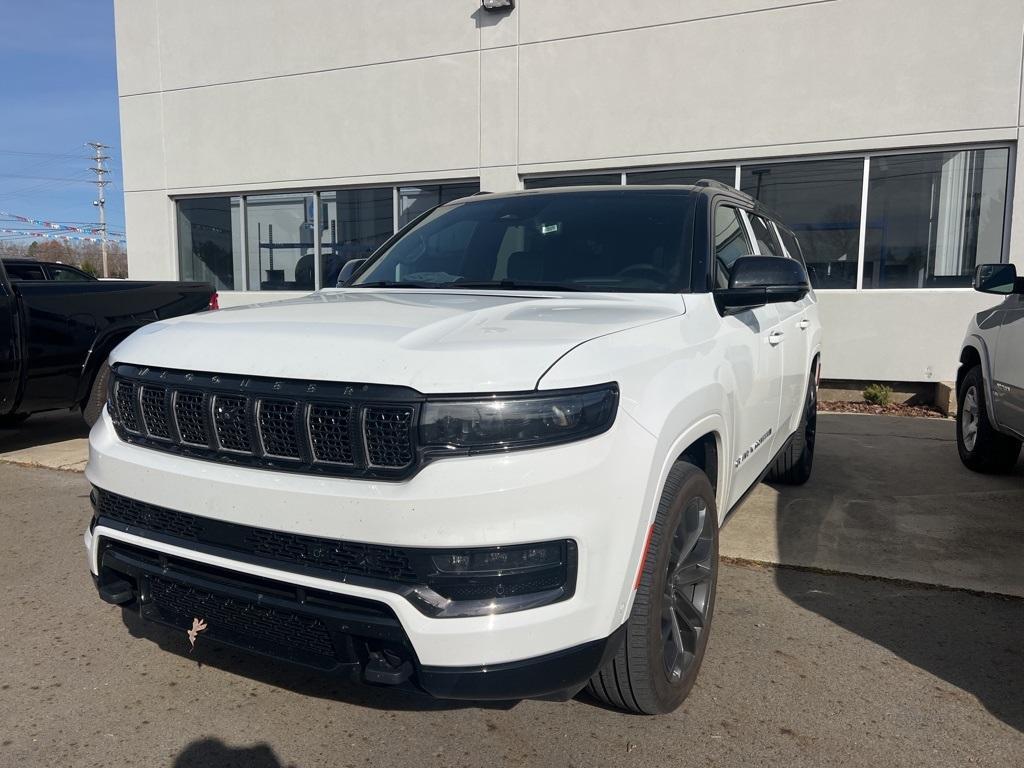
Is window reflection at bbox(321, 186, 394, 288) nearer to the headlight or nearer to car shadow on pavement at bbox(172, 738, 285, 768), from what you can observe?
car shadow on pavement at bbox(172, 738, 285, 768)

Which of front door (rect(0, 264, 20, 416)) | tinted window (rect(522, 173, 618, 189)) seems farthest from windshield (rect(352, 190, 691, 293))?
tinted window (rect(522, 173, 618, 189))

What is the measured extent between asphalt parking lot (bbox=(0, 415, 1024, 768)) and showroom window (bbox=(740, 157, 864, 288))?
20.4ft

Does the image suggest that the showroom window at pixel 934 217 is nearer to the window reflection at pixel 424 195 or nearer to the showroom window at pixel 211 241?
the window reflection at pixel 424 195

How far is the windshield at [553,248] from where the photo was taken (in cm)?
320

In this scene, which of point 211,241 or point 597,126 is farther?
point 211,241

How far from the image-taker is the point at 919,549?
4.25 m

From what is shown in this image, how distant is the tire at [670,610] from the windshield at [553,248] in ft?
2.98

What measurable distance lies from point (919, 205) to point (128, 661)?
8.95 m

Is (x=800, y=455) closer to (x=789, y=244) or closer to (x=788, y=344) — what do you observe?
(x=788, y=344)

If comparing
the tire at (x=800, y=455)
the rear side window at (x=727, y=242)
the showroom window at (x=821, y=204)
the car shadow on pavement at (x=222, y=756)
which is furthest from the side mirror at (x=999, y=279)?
the car shadow on pavement at (x=222, y=756)

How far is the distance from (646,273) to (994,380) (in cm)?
344

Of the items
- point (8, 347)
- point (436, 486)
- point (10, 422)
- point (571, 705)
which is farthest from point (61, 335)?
point (436, 486)

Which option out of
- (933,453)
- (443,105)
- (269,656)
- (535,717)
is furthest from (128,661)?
(443,105)

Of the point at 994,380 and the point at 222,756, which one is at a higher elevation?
the point at 994,380
